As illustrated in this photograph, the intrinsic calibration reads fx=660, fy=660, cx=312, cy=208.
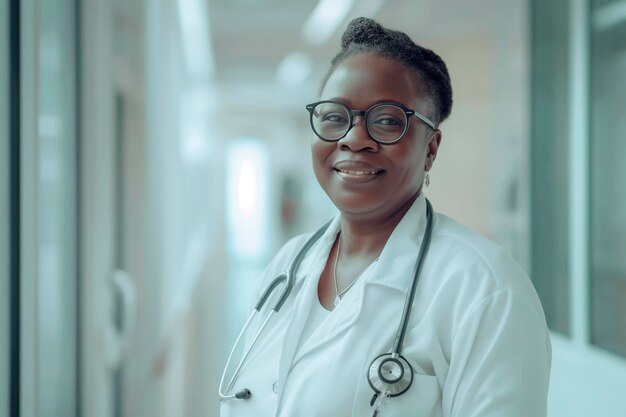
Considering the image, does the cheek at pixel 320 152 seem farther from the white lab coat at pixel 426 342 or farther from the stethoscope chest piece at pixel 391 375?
the stethoscope chest piece at pixel 391 375

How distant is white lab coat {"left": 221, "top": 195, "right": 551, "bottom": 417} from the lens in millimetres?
779

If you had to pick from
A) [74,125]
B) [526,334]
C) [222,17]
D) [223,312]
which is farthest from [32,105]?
[222,17]

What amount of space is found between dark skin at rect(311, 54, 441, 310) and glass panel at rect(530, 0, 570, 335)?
1.38 m

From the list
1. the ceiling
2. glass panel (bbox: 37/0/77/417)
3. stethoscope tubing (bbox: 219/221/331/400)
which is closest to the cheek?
stethoscope tubing (bbox: 219/221/331/400)

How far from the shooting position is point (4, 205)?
1.28 meters

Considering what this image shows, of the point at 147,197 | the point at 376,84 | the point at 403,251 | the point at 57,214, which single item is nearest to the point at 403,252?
the point at 403,251

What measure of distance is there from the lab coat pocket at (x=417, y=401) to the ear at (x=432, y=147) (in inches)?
11.9

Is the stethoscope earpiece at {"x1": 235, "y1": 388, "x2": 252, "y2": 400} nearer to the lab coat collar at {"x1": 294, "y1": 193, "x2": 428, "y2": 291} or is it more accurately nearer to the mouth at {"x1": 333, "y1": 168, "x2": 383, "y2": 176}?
the lab coat collar at {"x1": 294, "y1": 193, "x2": 428, "y2": 291}

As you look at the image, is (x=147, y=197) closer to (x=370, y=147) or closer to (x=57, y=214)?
(x=57, y=214)

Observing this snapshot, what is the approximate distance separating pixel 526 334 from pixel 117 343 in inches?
66.8

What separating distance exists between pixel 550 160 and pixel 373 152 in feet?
5.07

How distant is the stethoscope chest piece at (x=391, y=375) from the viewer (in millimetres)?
807

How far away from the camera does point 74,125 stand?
6.21ft

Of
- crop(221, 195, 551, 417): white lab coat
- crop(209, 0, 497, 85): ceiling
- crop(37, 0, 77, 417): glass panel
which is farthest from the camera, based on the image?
crop(209, 0, 497, 85): ceiling
